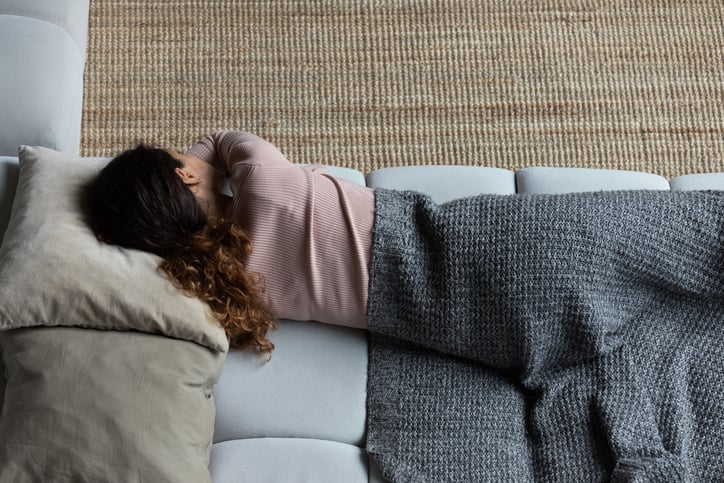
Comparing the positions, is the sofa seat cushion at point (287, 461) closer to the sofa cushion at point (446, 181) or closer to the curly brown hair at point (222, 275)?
the curly brown hair at point (222, 275)

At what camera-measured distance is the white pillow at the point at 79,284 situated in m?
1.14

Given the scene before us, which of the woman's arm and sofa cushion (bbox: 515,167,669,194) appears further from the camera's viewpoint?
sofa cushion (bbox: 515,167,669,194)

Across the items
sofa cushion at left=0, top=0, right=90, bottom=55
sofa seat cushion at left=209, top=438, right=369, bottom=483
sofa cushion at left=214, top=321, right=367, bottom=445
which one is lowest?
sofa seat cushion at left=209, top=438, right=369, bottom=483

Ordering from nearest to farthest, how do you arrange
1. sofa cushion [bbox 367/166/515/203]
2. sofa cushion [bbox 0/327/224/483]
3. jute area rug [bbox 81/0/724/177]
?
sofa cushion [bbox 0/327/224/483]
sofa cushion [bbox 367/166/515/203]
jute area rug [bbox 81/0/724/177]

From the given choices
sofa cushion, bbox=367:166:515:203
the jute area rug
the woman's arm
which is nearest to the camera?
the woman's arm

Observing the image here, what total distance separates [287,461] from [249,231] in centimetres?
38

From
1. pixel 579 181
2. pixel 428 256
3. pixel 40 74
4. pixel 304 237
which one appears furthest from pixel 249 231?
pixel 579 181

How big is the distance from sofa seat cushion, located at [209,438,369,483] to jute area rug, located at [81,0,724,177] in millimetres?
731

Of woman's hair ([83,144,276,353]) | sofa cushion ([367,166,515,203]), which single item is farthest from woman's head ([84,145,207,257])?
sofa cushion ([367,166,515,203])

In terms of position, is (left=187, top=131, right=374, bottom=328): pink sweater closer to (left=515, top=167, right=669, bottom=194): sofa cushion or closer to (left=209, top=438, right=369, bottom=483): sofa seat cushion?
(left=209, top=438, right=369, bottom=483): sofa seat cushion

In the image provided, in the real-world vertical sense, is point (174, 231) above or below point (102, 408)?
above

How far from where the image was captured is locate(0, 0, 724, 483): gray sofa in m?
1.22

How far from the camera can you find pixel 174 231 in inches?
48.0

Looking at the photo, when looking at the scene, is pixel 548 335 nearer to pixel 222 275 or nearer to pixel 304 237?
pixel 304 237
